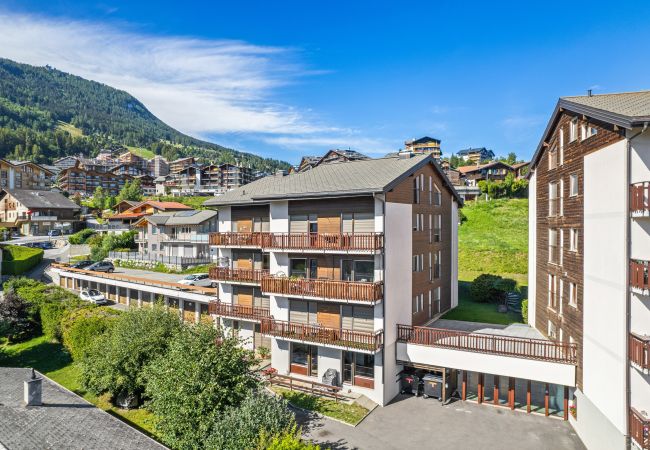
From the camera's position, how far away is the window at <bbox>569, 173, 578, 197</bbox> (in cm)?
1901

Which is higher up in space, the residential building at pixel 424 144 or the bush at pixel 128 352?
the residential building at pixel 424 144

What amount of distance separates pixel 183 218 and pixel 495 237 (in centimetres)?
4093

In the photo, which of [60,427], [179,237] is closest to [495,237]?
[179,237]

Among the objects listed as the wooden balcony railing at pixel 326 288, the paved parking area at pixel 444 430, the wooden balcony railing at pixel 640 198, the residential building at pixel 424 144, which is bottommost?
the paved parking area at pixel 444 430

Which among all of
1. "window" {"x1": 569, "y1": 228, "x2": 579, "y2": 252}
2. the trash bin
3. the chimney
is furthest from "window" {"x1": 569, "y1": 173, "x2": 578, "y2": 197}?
the chimney

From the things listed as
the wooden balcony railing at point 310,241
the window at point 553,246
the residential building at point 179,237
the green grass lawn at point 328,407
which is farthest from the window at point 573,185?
the residential building at point 179,237

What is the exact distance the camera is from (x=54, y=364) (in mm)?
30781

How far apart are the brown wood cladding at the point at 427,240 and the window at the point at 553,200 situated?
24.1 ft

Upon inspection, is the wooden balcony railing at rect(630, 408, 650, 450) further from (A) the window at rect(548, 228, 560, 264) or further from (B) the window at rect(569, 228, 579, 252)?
(A) the window at rect(548, 228, 560, 264)

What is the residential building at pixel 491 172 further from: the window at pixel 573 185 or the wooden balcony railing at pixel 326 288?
the wooden balcony railing at pixel 326 288

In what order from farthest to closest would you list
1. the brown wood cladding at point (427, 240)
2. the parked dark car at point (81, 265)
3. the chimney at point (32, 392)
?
the parked dark car at point (81, 265) → the brown wood cladding at point (427, 240) → the chimney at point (32, 392)

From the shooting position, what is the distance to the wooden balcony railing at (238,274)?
2628cm

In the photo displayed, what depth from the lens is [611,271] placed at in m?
14.8

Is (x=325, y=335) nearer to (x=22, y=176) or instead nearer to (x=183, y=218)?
(x=183, y=218)
